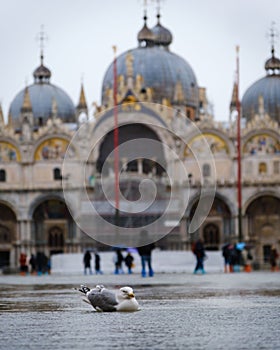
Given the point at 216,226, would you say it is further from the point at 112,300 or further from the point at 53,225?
the point at 112,300

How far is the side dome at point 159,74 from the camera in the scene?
9938cm

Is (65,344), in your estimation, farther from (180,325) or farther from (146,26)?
(146,26)

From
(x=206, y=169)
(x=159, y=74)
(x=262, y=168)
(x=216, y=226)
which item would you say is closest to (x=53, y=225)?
(x=216, y=226)

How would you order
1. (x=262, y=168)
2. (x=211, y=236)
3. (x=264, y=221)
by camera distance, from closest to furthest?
(x=262, y=168)
(x=264, y=221)
(x=211, y=236)

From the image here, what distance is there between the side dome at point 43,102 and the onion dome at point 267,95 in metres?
16.3

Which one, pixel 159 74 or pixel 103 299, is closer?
pixel 103 299

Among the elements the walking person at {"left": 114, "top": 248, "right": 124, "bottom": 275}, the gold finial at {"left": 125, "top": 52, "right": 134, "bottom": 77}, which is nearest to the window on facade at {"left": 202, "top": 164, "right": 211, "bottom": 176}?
the gold finial at {"left": 125, "top": 52, "right": 134, "bottom": 77}

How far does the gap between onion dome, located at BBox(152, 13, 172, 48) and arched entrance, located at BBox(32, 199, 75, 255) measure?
82.9ft

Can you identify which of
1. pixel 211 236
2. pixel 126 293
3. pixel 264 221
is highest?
pixel 264 221

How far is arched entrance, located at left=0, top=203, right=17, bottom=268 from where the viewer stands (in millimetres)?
88625

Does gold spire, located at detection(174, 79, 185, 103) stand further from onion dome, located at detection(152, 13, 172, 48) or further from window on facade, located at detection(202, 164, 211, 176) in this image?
onion dome, located at detection(152, 13, 172, 48)

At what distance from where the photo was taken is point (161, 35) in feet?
357

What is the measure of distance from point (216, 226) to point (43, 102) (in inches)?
887

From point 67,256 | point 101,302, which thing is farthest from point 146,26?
point 101,302
